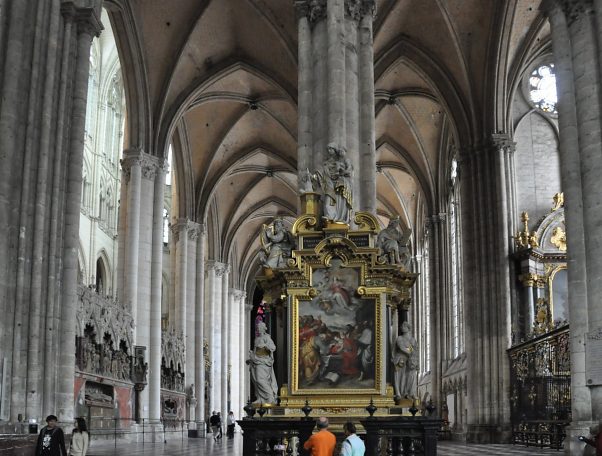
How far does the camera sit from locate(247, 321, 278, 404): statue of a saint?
14.5 m

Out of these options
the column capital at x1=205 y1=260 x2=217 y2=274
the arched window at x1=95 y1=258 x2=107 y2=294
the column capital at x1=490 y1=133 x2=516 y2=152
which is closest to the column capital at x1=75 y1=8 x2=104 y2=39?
the column capital at x1=490 y1=133 x2=516 y2=152

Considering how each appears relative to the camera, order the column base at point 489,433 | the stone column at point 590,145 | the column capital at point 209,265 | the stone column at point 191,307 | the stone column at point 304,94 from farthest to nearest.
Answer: the column capital at point 209,265 → the stone column at point 191,307 → the column base at point 489,433 → the stone column at point 304,94 → the stone column at point 590,145

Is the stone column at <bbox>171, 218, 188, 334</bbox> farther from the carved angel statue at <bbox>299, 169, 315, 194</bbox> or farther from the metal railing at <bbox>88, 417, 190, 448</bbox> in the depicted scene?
the carved angel statue at <bbox>299, 169, 315, 194</bbox>

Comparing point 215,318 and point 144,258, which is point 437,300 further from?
point 215,318

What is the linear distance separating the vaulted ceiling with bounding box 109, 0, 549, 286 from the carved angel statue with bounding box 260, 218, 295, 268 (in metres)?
13.5

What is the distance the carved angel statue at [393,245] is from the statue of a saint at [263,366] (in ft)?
8.22

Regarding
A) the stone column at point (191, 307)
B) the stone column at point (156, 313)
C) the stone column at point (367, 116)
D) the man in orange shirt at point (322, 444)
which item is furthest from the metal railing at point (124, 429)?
the man in orange shirt at point (322, 444)

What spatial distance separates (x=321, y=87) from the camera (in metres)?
18.0

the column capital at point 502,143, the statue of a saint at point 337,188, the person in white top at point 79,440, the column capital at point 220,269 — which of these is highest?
the column capital at point 502,143

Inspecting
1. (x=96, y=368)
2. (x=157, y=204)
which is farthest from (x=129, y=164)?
(x=96, y=368)

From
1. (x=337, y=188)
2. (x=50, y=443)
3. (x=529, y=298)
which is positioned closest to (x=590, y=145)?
(x=337, y=188)

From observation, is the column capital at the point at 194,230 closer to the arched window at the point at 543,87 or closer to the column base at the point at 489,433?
the arched window at the point at 543,87

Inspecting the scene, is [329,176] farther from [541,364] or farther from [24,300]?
[541,364]

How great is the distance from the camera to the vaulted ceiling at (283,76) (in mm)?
28125
